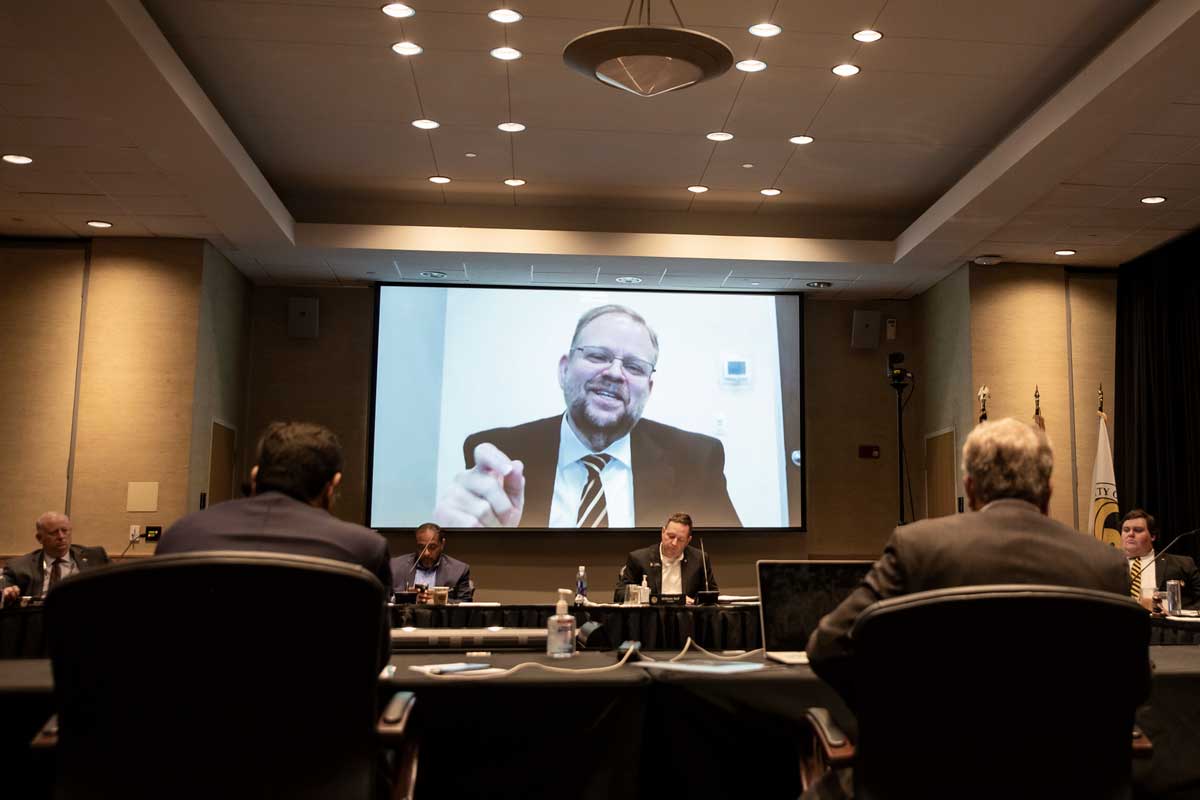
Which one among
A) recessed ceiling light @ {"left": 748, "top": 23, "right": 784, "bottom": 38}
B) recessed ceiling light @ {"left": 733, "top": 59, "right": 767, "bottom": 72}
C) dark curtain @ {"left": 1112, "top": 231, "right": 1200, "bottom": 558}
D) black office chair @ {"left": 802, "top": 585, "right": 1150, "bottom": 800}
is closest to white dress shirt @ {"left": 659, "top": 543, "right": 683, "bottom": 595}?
recessed ceiling light @ {"left": 733, "top": 59, "right": 767, "bottom": 72}

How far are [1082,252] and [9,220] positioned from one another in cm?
789

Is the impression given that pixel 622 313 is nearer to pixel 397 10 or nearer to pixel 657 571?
pixel 657 571

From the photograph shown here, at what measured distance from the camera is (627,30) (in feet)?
13.8

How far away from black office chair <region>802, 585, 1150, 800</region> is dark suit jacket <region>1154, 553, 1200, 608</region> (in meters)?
4.86

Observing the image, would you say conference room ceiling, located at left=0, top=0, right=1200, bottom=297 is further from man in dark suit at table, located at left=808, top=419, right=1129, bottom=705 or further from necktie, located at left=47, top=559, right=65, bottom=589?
man in dark suit at table, located at left=808, top=419, right=1129, bottom=705

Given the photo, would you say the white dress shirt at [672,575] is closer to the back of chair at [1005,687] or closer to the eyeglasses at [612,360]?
the eyeglasses at [612,360]

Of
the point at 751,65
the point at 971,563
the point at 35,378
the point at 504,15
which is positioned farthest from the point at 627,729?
the point at 35,378

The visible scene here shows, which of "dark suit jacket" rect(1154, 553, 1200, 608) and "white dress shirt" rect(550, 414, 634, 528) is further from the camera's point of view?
"white dress shirt" rect(550, 414, 634, 528)

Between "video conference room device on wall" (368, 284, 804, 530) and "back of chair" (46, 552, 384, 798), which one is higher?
"video conference room device on wall" (368, 284, 804, 530)

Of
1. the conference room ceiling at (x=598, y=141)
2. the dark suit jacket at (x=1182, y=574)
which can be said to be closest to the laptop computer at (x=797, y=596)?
the conference room ceiling at (x=598, y=141)

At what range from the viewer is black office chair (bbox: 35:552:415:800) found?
69.8 inches

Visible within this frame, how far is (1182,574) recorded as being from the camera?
6.34m

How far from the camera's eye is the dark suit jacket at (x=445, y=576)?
257 inches

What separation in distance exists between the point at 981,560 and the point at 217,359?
24.0ft
